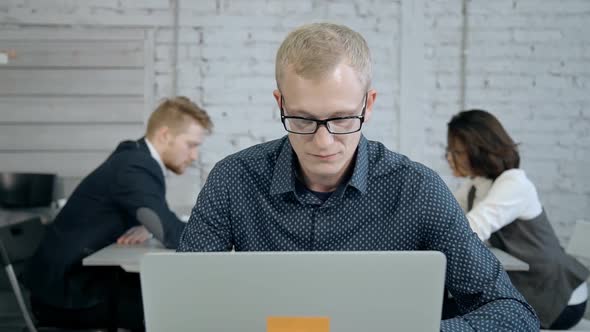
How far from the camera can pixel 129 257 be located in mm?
2053

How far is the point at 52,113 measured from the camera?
3.89 meters

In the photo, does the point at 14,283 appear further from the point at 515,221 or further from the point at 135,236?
the point at 515,221

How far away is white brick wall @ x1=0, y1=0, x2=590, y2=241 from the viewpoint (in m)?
3.90

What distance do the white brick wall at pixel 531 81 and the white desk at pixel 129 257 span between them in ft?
5.74

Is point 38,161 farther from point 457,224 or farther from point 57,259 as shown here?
point 457,224

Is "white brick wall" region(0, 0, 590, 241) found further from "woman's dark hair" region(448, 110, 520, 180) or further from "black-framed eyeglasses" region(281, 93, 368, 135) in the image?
"black-framed eyeglasses" region(281, 93, 368, 135)

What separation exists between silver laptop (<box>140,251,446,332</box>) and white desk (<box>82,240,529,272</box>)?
1.29 m

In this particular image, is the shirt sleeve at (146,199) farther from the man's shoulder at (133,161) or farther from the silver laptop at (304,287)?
the silver laptop at (304,287)

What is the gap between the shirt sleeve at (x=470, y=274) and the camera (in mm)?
1079

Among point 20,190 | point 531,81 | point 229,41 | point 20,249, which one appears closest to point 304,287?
point 20,249

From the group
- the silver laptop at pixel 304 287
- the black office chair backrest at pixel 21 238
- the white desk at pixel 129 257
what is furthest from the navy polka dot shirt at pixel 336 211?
the black office chair backrest at pixel 21 238

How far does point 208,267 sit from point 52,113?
3416 mm

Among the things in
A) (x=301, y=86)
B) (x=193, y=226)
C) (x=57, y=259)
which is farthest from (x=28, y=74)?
(x=301, y=86)

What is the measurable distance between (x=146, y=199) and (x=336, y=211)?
1249 millimetres
